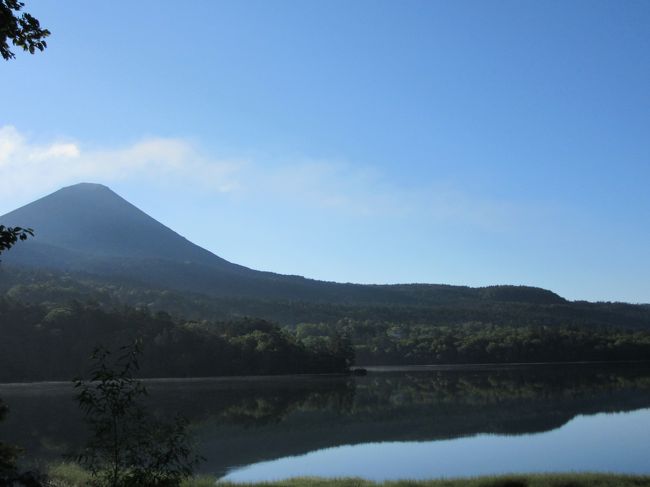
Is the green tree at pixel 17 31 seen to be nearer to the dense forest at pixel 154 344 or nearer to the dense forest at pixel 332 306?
the dense forest at pixel 154 344

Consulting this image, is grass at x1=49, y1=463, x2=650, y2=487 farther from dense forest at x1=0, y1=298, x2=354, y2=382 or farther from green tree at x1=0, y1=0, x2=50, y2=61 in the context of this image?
dense forest at x1=0, y1=298, x2=354, y2=382

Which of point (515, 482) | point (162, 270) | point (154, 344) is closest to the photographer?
point (515, 482)

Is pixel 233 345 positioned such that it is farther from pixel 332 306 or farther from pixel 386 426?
pixel 332 306

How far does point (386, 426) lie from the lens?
38969mm

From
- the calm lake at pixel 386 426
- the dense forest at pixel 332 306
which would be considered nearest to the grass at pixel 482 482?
the calm lake at pixel 386 426

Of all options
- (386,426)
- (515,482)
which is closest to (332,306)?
(386,426)

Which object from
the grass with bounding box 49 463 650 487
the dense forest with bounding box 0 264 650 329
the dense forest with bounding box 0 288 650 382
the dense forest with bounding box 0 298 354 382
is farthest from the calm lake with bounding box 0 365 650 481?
the dense forest with bounding box 0 264 650 329

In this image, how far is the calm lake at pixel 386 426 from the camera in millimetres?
26812

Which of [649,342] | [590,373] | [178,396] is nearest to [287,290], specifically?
[649,342]

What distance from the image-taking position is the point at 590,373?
84562 mm

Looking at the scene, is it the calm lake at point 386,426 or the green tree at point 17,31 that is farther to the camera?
the calm lake at point 386,426

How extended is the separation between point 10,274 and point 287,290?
77427 mm

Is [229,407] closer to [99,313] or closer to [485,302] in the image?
[99,313]

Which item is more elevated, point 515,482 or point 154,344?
point 154,344
